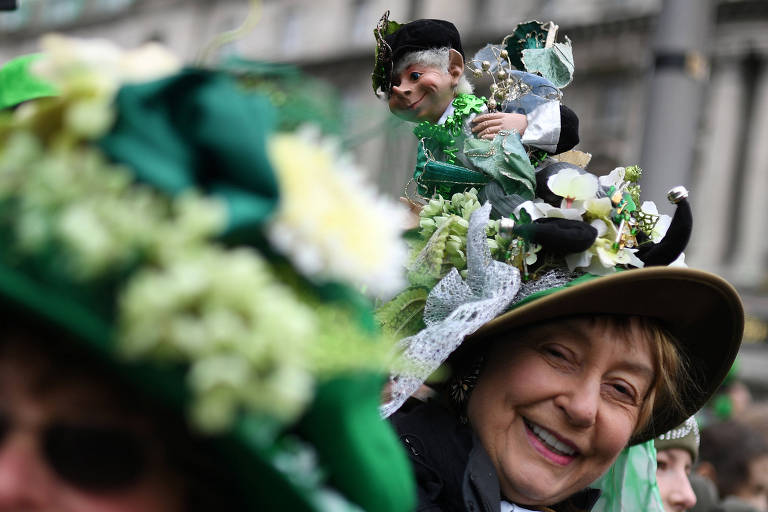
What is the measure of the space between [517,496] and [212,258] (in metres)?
1.55

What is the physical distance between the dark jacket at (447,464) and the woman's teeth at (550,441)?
0.13 m

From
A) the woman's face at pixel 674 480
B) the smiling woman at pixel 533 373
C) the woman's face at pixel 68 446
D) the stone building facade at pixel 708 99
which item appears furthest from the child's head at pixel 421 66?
the stone building facade at pixel 708 99

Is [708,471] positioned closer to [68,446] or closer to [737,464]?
[737,464]

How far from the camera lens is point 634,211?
2.66 m

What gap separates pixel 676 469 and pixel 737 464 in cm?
111

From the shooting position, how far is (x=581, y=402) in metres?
2.37

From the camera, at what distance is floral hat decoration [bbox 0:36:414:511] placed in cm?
101

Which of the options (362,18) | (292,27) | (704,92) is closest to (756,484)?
(704,92)

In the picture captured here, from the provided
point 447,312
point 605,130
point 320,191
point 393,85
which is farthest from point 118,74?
point 605,130

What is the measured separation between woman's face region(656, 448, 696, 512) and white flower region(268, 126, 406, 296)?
103 inches

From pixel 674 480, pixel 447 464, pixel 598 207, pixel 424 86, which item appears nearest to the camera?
pixel 447 464

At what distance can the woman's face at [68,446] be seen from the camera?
1099mm

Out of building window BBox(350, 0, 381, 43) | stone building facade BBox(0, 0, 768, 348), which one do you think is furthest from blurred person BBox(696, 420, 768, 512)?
building window BBox(350, 0, 381, 43)

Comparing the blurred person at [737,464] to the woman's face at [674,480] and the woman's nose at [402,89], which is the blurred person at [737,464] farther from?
the woman's nose at [402,89]
